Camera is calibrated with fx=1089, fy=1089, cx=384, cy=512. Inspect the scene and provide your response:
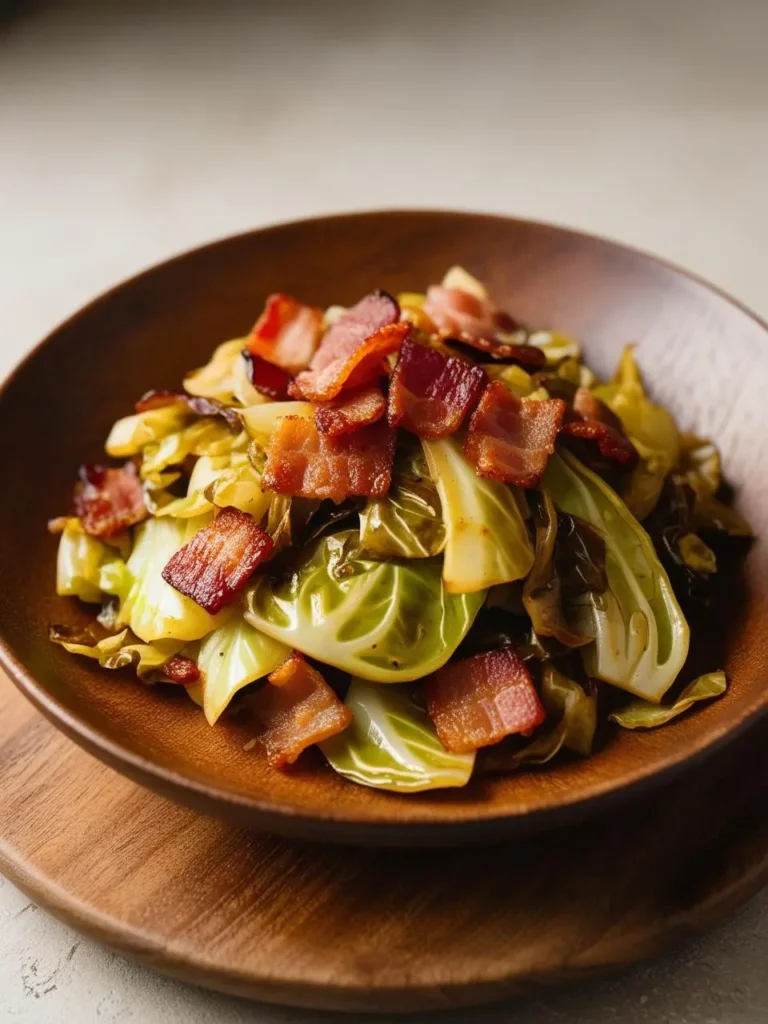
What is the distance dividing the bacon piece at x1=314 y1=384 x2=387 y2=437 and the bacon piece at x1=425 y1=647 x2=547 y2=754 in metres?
0.75

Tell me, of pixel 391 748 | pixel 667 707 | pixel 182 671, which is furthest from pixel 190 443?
pixel 667 707

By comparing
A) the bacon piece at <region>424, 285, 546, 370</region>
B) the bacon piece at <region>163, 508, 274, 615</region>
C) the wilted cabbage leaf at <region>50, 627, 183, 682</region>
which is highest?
the bacon piece at <region>424, 285, 546, 370</region>

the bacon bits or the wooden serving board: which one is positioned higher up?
the bacon bits

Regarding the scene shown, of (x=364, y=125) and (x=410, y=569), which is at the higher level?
(x=364, y=125)

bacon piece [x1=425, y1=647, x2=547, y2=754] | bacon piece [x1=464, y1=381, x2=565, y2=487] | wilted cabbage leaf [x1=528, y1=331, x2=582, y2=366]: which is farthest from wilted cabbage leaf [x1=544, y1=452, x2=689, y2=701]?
wilted cabbage leaf [x1=528, y1=331, x2=582, y2=366]

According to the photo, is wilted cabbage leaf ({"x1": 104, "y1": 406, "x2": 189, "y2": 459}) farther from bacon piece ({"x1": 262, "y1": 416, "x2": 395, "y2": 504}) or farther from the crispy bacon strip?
bacon piece ({"x1": 262, "y1": 416, "x2": 395, "y2": 504})

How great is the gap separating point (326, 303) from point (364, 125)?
333cm

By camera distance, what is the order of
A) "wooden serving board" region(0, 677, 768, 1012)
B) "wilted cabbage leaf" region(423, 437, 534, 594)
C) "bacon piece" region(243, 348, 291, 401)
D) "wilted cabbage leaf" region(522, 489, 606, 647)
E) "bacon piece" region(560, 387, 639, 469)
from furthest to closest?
"bacon piece" region(243, 348, 291, 401) → "bacon piece" region(560, 387, 639, 469) → "wilted cabbage leaf" region(522, 489, 606, 647) → "wilted cabbage leaf" region(423, 437, 534, 594) → "wooden serving board" region(0, 677, 768, 1012)

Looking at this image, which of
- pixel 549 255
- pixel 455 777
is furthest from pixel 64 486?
pixel 549 255

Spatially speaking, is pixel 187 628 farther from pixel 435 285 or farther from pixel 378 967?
pixel 435 285

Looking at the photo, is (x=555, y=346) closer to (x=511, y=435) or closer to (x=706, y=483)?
(x=706, y=483)

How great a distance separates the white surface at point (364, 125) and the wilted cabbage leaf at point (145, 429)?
70.4 inches

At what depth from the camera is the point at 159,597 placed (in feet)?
10.7

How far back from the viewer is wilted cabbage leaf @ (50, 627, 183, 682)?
126 inches
